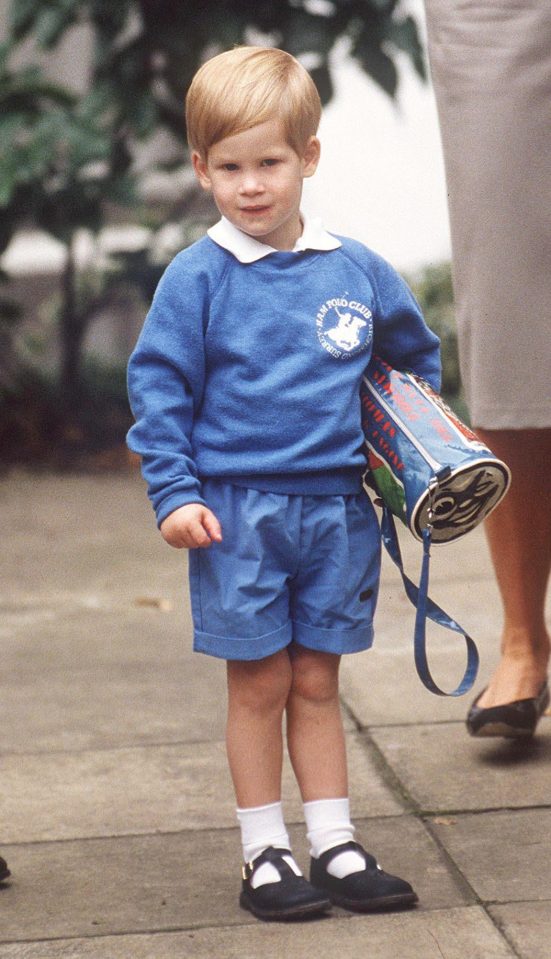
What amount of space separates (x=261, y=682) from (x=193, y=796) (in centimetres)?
59

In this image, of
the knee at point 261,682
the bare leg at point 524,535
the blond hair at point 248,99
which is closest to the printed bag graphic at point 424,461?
the knee at point 261,682

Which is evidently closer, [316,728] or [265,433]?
[265,433]

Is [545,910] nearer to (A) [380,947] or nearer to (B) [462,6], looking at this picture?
(A) [380,947]

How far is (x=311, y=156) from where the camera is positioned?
264 cm

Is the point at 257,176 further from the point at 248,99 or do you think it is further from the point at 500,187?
the point at 500,187

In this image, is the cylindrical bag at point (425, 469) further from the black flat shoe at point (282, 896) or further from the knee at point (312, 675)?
the black flat shoe at point (282, 896)

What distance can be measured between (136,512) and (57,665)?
2.22 metres

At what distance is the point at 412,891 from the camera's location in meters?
2.57

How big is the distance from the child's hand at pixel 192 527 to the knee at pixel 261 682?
0.83 ft

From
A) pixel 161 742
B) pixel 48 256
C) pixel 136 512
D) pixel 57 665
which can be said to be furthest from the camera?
pixel 48 256

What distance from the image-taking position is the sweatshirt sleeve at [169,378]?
255cm

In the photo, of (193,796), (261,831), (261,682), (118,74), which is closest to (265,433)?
(261,682)

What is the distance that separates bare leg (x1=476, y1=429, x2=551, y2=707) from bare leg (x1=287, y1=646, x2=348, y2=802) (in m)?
0.81

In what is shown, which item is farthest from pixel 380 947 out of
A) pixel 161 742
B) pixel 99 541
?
pixel 99 541
